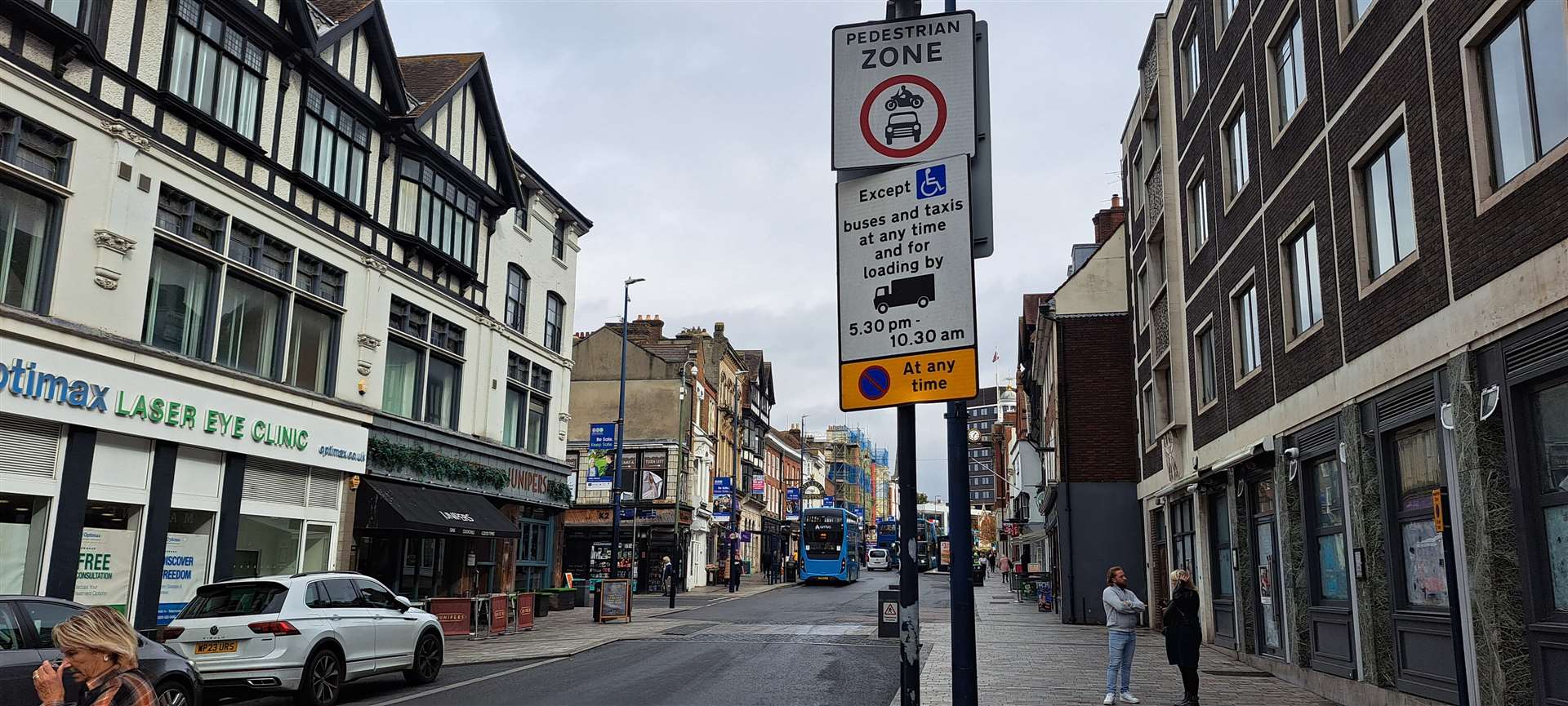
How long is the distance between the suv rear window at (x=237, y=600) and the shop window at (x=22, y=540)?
4028 mm

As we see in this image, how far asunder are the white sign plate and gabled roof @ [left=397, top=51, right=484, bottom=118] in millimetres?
22600

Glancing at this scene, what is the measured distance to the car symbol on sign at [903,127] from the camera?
474 centimetres

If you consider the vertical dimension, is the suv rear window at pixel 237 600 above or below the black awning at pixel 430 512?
below

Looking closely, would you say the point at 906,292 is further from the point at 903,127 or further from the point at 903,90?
the point at 903,90

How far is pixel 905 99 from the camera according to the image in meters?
4.79

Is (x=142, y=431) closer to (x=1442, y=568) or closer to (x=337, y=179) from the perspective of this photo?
(x=337, y=179)

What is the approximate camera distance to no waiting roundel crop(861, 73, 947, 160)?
471cm

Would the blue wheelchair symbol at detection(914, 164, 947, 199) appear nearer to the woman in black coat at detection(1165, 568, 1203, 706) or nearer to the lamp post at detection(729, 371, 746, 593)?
the woman in black coat at detection(1165, 568, 1203, 706)

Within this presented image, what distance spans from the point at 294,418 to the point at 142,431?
4043 mm

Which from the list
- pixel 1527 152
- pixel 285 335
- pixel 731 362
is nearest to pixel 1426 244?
pixel 1527 152

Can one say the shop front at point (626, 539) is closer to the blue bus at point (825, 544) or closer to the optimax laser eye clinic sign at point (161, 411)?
the blue bus at point (825, 544)

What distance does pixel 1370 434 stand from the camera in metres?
12.8

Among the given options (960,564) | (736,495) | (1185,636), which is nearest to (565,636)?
(1185,636)

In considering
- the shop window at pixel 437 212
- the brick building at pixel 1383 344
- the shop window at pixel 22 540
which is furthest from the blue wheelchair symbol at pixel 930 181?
the shop window at pixel 437 212
